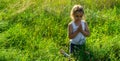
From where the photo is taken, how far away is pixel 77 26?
500 cm

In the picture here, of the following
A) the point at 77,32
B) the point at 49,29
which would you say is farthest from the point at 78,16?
the point at 49,29

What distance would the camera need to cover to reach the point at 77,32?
497 centimetres

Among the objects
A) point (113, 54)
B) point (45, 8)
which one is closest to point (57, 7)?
point (45, 8)

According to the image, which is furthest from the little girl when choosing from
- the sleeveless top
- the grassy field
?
the grassy field

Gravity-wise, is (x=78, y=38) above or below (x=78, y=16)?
below

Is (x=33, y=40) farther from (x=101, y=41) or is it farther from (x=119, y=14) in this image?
(x=119, y=14)

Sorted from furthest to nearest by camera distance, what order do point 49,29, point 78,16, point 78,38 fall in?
point 49,29
point 78,38
point 78,16

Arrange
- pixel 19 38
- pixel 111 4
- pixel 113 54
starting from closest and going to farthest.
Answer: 1. pixel 113 54
2. pixel 19 38
3. pixel 111 4

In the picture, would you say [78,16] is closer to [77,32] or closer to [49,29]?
[77,32]

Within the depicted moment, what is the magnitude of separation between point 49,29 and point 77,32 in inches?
44.7

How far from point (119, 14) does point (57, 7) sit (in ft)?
4.34

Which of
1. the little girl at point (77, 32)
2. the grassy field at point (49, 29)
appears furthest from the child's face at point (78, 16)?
the grassy field at point (49, 29)

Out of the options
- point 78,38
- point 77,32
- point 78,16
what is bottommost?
point 78,38

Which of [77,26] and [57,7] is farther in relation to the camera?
[57,7]
